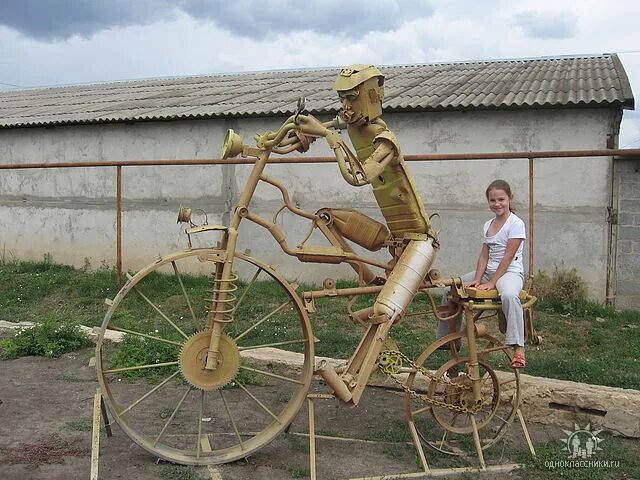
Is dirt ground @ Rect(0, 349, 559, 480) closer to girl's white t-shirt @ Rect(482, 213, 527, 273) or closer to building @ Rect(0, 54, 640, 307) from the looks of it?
girl's white t-shirt @ Rect(482, 213, 527, 273)

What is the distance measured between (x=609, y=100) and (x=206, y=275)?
5.56 m

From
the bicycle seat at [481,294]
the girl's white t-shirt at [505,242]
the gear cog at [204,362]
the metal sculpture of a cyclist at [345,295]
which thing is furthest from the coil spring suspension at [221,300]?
the girl's white t-shirt at [505,242]

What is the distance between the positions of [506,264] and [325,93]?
23.5ft

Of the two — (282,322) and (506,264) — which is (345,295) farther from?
(282,322)

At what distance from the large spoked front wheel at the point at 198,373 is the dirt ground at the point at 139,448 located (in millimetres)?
143

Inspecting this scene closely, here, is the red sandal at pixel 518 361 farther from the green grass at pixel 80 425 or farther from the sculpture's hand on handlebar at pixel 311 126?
the green grass at pixel 80 425

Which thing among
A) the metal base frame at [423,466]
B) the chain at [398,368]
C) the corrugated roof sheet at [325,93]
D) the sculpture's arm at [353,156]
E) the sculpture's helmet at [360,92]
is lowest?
the metal base frame at [423,466]

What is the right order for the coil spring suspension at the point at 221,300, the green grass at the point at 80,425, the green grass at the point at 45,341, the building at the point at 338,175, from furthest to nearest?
the building at the point at 338,175 < the green grass at the point at 45,341 < the green grass at the point at 80,425 < the coil spring suspension at the point at 221,300

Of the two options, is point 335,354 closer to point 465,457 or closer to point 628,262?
point 465,457

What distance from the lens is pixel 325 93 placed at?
1060 cm

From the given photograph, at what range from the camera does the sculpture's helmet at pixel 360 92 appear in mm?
3574

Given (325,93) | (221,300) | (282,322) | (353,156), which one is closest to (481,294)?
(353,156)

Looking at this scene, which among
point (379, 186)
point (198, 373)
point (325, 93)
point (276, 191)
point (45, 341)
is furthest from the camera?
point (325, 93)

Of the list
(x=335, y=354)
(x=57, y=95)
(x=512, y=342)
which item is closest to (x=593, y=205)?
(x=335, y=354)
